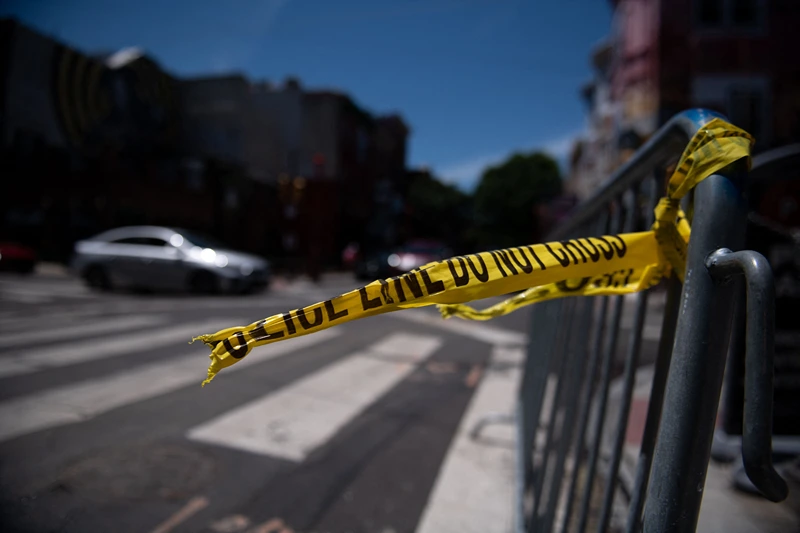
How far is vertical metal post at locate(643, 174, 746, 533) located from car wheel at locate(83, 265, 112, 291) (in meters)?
14.4

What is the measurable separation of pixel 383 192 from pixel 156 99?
19.9 m

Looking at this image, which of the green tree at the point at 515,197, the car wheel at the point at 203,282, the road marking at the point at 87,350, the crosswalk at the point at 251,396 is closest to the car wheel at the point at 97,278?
the car wheel at the point at 203,282

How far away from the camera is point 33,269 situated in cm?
1786

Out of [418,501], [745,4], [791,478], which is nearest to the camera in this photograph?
[791,478]

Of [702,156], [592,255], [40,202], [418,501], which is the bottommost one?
[418,501]

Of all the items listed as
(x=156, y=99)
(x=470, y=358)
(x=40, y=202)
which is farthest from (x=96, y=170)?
(x=470, y=358)

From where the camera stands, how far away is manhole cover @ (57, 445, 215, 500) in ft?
9.04

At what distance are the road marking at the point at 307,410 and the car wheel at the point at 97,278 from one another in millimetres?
9515

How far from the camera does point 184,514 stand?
8.50ft

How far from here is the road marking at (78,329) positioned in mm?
6227

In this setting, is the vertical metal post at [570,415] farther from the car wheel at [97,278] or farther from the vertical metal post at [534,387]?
the car wheel at [97,278]

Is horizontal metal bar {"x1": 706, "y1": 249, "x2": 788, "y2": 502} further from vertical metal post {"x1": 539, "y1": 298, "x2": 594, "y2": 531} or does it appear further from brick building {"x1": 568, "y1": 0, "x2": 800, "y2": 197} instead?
brick building {"x1": 568, "y1": 0, "x2": 800, "y2": 197}

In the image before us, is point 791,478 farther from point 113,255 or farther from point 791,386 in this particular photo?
point 113,255

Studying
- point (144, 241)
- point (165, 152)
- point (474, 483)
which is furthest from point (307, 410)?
point (165, 152)
